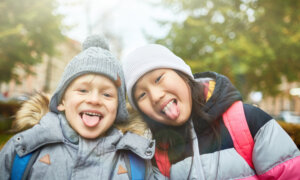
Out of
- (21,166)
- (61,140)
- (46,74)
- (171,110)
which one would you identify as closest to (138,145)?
(171,110)

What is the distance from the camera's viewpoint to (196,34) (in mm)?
8664

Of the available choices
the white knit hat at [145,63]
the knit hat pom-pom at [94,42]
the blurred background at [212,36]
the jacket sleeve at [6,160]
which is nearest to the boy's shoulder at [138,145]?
the white knit hat at [145,63]

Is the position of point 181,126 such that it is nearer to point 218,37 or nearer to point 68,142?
point 68,142

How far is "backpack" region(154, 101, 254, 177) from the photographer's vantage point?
1.71 m

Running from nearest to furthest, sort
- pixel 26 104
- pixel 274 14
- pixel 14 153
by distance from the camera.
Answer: pixel 14 153
pixel 26 104
pixel 274 14

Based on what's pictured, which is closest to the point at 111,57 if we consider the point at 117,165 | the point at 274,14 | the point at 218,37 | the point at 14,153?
the point at 117,165

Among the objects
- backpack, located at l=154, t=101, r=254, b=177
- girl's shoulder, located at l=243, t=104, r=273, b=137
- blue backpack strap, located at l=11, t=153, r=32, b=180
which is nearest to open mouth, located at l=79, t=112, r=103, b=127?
blue backpack strap, located at l=11, t=153, r=32, b=180

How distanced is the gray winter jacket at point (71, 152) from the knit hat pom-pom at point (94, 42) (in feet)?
2.51

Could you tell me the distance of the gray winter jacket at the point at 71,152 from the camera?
1.61 m

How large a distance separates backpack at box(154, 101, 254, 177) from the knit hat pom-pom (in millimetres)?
1218

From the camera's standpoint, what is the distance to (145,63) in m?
1.91

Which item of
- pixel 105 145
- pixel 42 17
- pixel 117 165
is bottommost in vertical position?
pixel 117 165

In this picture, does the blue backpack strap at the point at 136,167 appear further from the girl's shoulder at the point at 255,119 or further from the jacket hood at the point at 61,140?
the girl's shoulder at the point at 255,119

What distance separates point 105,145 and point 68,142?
290 millimetres
